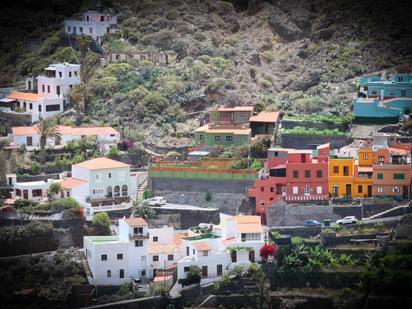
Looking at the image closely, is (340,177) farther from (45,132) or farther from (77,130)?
(45,132)

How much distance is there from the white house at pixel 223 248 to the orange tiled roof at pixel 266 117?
6979 mm

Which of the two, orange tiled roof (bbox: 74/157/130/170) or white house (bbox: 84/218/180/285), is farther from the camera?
orange tiled roof (bbox: 74/157/130/170)

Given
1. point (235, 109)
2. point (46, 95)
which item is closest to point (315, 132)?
point (235, 109)

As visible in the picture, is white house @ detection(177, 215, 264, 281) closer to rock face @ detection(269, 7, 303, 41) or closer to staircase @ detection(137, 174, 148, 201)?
staircase @ detection(137, 174, 148, 201)

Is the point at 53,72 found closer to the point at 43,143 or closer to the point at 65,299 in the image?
the point at 43,143

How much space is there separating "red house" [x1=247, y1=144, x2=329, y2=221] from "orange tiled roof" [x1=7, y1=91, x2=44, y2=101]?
10.6 meters

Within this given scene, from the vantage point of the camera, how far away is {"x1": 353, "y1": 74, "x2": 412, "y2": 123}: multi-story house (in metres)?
74.0

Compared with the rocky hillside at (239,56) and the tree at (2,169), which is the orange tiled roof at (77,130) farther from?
the tree at (2,169)

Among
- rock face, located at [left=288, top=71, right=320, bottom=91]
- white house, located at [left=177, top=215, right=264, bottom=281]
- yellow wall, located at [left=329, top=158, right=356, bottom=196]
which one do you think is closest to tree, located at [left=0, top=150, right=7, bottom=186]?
white house, located at [left=177, top=215, right=264, bottom=281]

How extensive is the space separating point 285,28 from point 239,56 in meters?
3.31

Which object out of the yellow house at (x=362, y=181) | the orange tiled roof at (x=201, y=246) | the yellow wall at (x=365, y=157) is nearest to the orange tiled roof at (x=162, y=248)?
the orange tiled roof at (x=201, y=246)

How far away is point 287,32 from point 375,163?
1479cm

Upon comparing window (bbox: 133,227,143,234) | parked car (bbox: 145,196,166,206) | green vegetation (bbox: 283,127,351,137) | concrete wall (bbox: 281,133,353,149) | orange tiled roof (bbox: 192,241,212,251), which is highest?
green vegetation (bbox: 283,127,351,137)

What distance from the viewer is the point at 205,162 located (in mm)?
71062
